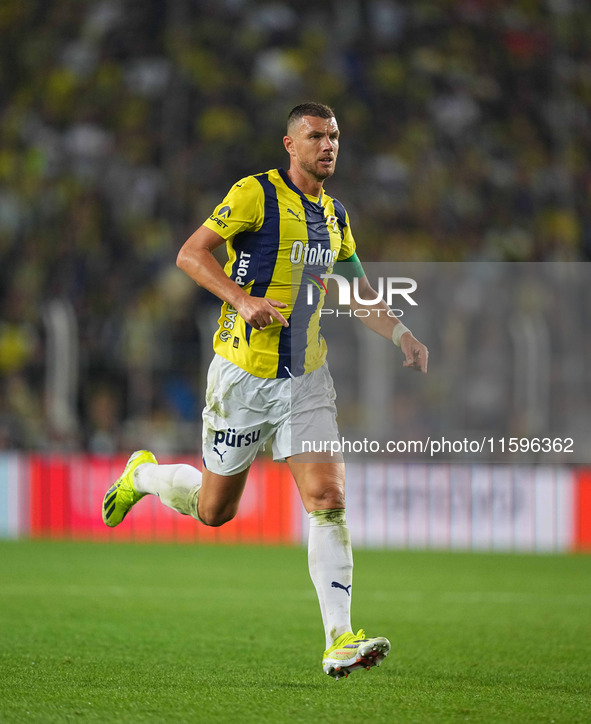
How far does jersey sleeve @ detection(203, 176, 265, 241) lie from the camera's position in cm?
482

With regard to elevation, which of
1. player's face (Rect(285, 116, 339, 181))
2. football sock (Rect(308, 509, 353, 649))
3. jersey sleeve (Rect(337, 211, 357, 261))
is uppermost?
player's face (Rect(285, 116, 339, 181))

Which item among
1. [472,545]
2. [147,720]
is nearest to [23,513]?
[472,545]

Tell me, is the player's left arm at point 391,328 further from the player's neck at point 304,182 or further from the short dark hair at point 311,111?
the short dark hair at point 311,111

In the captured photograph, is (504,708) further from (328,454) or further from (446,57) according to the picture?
(446,57)

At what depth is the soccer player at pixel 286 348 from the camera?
477cm

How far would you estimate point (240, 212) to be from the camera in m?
4.87

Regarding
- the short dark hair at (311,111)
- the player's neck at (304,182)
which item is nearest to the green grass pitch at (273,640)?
the player's neck at (304,182)

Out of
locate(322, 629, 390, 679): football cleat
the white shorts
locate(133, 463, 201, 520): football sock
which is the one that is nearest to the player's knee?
the white shorts

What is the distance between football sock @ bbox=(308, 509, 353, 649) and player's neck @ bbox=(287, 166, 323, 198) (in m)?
1.45

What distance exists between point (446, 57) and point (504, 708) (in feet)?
53.2

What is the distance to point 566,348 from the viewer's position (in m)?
10.8

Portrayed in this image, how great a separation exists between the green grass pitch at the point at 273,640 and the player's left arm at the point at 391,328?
144 cm

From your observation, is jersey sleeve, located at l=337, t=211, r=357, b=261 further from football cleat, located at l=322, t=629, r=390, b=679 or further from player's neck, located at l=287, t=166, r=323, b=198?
football cleat, located at l=322, t=629, r=390, b=679

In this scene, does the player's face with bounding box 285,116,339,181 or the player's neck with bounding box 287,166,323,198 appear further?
the player's neck with bounding box 287,166,323,198
